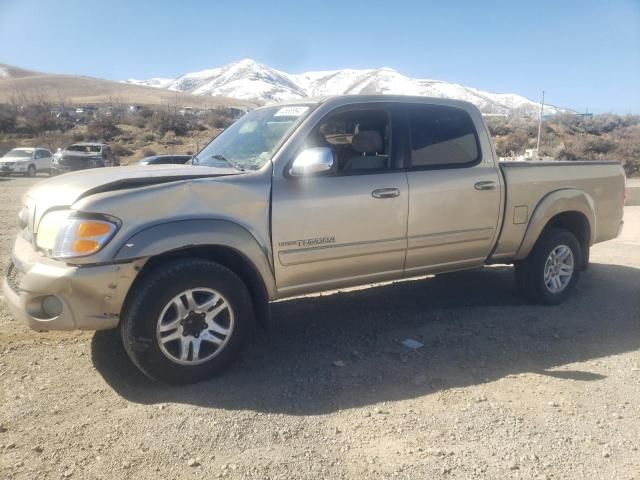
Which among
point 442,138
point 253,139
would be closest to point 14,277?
point 253,139

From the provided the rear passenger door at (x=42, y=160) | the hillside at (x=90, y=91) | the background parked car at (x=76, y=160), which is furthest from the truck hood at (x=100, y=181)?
the hillside at (x=90, y=91)

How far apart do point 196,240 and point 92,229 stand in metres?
0.63

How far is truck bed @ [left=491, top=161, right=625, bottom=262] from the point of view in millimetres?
5094

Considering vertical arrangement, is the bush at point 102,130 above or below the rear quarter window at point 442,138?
above

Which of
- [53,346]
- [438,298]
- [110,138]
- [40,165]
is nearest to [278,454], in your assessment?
[53,346]

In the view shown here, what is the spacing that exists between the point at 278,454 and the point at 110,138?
41376 mm

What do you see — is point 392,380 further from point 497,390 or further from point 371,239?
point 371,239

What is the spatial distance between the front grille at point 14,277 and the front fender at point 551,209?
4191mm

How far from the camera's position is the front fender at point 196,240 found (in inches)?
134

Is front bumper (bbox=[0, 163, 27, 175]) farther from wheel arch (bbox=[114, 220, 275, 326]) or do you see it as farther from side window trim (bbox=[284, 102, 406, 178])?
wheel arch (bbox=[114, 220, 275, 326])

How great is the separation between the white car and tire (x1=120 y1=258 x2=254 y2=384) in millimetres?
27041

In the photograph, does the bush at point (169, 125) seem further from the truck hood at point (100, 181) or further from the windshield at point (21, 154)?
the truck hood at point (100, 181)

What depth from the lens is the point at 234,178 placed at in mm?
3818

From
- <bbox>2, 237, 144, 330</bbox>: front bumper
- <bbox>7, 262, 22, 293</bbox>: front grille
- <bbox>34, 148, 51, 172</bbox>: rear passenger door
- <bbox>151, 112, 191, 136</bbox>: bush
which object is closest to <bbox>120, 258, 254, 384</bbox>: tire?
<bbox>2, 237, 144, 330</bbox>: front bumper
